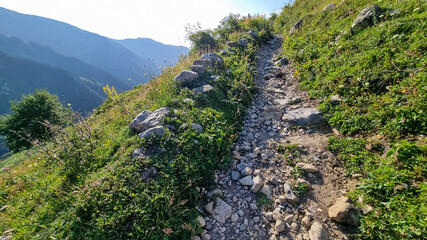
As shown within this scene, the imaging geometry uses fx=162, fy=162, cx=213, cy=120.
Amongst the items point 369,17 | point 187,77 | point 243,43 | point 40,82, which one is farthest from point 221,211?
point 40,82

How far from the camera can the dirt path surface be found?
2.80 metres

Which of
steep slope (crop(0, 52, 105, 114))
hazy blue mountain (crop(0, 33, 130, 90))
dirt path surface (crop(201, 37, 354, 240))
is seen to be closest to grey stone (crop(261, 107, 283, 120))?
dirt path surface (crop(201, 37, 354, 240))

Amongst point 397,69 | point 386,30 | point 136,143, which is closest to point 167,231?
point 136,143

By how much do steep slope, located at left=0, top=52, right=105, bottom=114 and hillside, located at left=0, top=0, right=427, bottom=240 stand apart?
14489 centimetres

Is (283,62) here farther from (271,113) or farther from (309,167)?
(309,167)

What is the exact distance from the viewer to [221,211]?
10.0ft

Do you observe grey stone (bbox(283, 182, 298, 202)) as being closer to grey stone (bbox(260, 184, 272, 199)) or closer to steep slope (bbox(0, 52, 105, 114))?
grey stone (bbox(260, 184, 272, 199))

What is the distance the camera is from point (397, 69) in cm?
384

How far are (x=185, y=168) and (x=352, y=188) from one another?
318cm

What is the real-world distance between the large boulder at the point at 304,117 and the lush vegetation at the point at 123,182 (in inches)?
60.2

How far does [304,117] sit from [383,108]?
62.2 inches

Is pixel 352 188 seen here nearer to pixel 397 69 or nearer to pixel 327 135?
pixel 327 135

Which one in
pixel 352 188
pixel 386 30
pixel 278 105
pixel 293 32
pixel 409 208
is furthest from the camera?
pixel 293 32

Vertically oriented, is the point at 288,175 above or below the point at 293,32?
below
